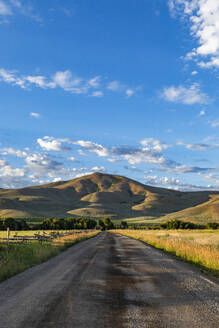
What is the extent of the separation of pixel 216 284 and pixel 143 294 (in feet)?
9.65

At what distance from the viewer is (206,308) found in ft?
22.6

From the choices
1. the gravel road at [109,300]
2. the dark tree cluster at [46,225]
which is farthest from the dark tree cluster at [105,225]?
the gravel road at [109,300]

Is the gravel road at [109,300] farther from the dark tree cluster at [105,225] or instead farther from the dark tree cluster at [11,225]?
the dark tree cluster at [105,225]

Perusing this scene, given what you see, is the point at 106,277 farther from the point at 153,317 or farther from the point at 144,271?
the point at 153,317

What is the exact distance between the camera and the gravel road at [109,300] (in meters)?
5.93

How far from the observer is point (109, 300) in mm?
7613

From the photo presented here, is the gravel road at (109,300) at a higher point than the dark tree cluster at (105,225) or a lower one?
higher

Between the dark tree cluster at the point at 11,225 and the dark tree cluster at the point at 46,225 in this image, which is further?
the dark tree cluster at the point at 46,225

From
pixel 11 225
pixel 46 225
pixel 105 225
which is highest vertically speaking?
pixel 11 225

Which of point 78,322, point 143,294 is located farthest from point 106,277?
point 78,322

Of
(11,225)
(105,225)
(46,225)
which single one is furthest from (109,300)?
(105,225)

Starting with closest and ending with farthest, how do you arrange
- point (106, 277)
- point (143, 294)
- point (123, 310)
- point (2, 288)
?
point (123, 310), point (143, 294), point (2, 288), point (106, 277)

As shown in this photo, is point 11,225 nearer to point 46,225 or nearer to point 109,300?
point 46,225

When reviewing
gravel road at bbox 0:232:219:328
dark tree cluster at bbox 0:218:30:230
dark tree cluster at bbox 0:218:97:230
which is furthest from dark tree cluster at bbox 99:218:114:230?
gravel road at bbox 0:232:219:328
